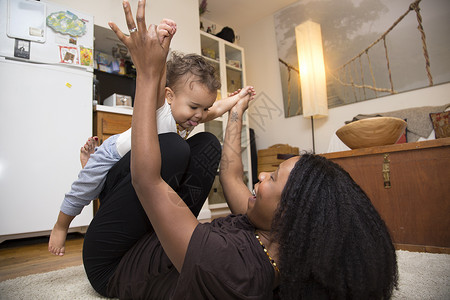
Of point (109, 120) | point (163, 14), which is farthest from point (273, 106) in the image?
point (109, 120)

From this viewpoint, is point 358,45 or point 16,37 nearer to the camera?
point 16,37

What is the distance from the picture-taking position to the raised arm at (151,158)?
0.54 meters

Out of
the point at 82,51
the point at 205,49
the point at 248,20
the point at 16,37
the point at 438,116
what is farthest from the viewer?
the point at 248,20

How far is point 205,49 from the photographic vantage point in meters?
3.59

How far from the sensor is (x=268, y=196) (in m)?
0.64

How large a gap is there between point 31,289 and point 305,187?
0.92m

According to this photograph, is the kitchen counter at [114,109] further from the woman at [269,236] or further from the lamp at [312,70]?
the lamp at [312,70]

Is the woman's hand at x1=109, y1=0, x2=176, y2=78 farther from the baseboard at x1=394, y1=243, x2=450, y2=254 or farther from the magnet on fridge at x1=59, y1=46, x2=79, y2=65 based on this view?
the magnet on fridge at x1=59, y1=46, x2=79, y2=65

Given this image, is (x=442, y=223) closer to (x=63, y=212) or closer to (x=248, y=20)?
(x=63, y=212)

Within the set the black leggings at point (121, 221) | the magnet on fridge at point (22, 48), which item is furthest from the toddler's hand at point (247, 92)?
the magnet on fridge at point (22, 48)

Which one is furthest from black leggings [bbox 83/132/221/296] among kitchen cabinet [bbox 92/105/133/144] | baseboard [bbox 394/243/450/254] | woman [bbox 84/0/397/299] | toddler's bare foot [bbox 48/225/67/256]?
kitchen cabinet [bbox 92/105/133/144]

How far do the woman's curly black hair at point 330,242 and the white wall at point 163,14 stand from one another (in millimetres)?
2428

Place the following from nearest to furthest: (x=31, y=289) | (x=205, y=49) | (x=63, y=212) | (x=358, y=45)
A: (x=31, y=289) < (x=63, y=212) < (x=358, y=45) < (x=205, y=49)

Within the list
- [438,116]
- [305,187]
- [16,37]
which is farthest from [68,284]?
[438,116]
